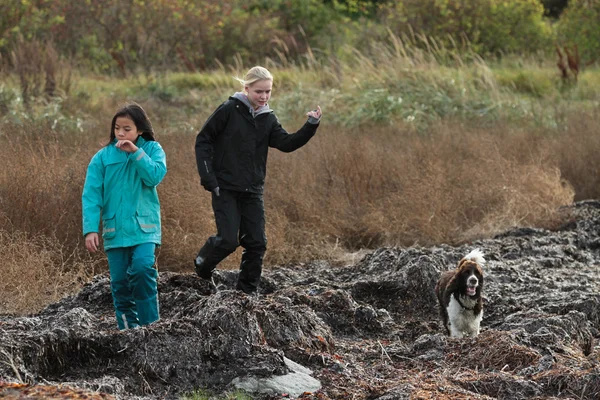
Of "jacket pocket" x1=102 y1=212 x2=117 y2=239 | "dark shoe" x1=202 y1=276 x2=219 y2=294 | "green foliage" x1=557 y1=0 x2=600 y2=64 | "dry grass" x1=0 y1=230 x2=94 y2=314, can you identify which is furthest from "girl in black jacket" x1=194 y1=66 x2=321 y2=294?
"green foliage" x1=557 y1=0 x2=600 y2=64

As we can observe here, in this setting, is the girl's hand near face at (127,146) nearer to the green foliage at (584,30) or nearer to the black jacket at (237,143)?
the black jacket at (237,143)

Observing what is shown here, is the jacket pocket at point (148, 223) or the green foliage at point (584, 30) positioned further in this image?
the green foliage at point (584, 30)

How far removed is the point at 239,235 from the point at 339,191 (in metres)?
4.55

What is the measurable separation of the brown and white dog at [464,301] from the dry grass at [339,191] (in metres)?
3.19

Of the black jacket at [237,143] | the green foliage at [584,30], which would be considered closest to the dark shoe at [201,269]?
the black jacket at [237,143]

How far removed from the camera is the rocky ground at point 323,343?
233 inches

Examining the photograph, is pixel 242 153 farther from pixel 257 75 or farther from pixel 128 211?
pixel 128 211

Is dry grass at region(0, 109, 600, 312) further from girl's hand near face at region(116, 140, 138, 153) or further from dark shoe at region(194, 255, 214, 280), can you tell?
girl's hand near face at region(116, 140, 138, 153)

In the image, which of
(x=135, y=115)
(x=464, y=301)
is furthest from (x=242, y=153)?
(x=464, y=301)

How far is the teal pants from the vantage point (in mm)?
7184

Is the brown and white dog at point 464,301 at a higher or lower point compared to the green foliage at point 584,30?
lower

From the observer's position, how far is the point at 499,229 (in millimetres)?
13094

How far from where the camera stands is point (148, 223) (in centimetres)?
725

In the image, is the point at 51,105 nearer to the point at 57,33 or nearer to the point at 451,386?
the point at 57,33
